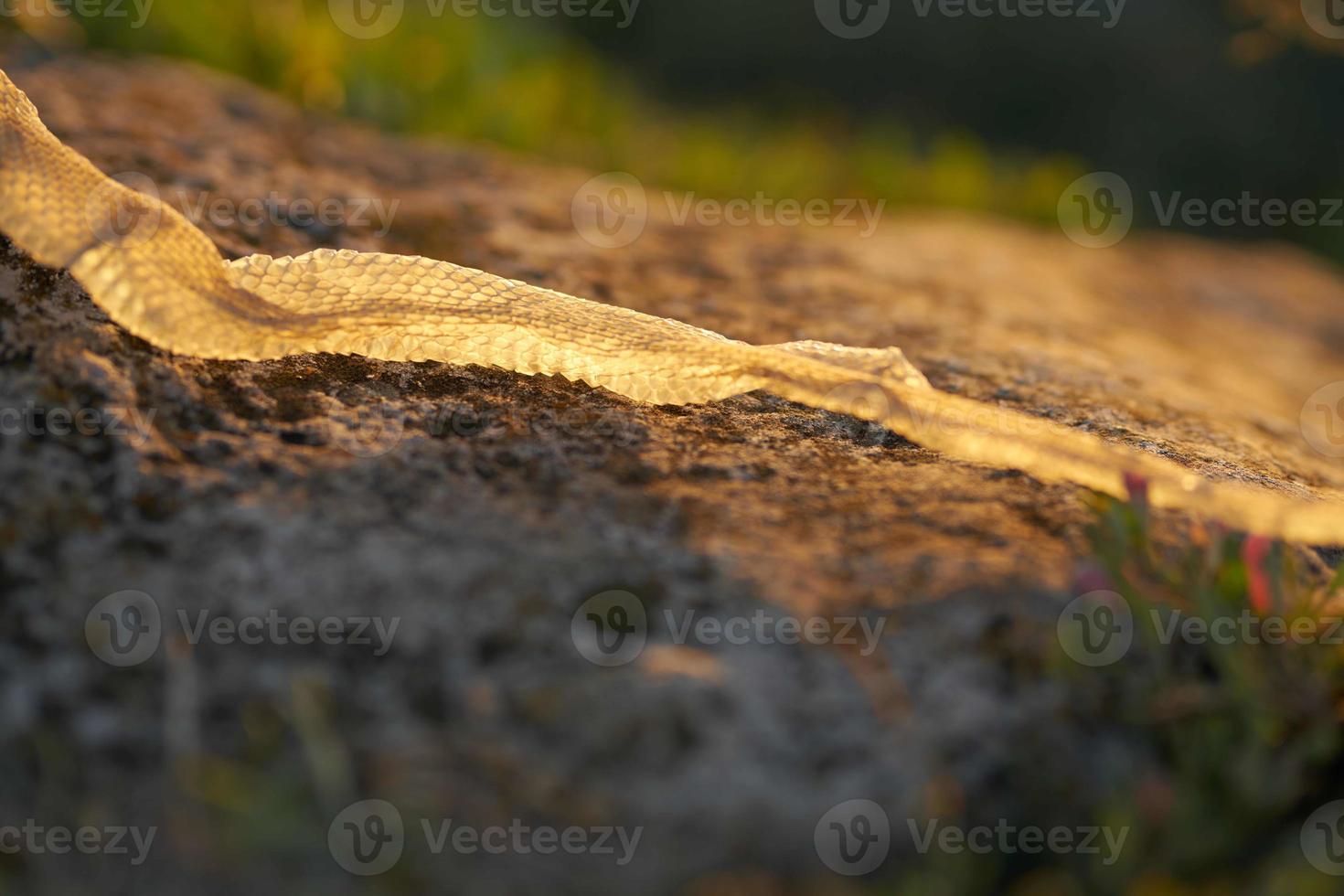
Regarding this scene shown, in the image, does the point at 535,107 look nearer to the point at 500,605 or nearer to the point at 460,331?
the point at 460,331

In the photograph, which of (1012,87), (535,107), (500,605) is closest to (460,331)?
(500,605)

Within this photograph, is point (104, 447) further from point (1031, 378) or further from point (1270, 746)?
point (1031, 378)

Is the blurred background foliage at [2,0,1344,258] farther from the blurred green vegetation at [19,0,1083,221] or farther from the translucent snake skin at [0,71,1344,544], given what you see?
the translucent snake skin at [0,71,1344,544]

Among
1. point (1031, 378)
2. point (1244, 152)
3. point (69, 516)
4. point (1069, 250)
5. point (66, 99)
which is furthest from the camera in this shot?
point (1244, 152)

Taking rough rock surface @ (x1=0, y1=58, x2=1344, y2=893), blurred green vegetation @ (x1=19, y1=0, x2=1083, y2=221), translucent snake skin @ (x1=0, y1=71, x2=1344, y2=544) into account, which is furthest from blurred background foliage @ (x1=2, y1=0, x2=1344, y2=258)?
rough rock surface @ (x1=0, y1=58, x2=1344, y2=893)

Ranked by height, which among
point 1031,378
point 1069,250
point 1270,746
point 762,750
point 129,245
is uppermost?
point 1069,250

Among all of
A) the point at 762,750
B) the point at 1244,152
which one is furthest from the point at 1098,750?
the point at 1244,152

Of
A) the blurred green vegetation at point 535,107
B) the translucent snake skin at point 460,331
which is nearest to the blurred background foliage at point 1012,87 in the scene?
the blurred green vegetation at point 535,107
